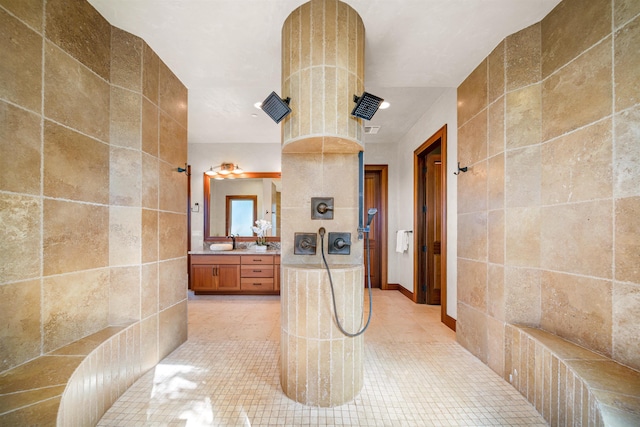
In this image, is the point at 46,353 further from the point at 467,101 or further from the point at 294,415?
the point at 467,101

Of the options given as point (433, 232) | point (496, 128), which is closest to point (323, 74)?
point (496, 128)

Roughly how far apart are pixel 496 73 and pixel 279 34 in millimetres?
1523

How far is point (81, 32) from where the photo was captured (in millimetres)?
1444

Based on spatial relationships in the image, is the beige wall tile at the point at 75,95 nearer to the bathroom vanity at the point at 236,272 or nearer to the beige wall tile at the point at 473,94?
the bathroom vanity at the point at 236,272

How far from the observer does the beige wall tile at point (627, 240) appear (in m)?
1.10

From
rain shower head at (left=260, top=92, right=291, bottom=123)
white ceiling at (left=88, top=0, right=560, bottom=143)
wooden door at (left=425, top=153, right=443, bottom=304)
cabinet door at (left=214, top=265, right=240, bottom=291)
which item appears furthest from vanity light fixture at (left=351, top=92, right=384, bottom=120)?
cabinet door at (left=214, top=265, right=240, bottom=291)

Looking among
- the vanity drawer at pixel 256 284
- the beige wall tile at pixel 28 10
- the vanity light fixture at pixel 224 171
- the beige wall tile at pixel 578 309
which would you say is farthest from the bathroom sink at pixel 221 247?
the beige wall tile at pixel 578 309

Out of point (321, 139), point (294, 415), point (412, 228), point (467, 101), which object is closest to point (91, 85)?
point (321, 139)

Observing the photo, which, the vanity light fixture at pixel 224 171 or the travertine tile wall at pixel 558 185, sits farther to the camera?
the vanity light fixture at pixel 224 171

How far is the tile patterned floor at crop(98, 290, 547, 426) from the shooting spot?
52.1 inches

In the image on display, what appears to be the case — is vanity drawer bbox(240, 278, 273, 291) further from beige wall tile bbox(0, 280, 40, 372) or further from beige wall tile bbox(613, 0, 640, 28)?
beige wall tile bbox(613, 0, 640, 28)

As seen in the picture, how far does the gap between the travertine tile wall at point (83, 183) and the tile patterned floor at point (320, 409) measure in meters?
0.33

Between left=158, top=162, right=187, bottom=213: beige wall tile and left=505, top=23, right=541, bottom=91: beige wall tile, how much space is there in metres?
2.51

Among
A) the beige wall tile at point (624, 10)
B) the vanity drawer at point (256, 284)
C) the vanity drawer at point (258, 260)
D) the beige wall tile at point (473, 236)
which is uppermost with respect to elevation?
the beige wall tile at point (624, 10)
